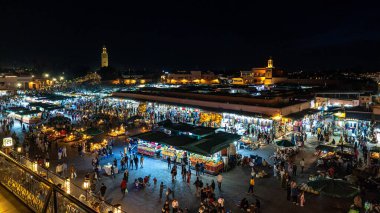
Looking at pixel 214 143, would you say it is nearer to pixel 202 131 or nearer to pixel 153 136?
pixel 202 131

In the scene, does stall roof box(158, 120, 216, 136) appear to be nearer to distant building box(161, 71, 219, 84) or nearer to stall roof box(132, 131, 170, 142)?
stall roof box(132, 131, 170, 142)

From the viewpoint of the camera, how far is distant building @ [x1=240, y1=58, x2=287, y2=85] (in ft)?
230

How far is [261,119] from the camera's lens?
85.1ft

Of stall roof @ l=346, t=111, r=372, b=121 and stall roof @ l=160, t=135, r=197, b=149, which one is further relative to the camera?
stall roof @ l=346, t=111, r=372, b=121

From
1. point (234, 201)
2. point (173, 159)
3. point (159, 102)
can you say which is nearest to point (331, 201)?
point (234, 201)

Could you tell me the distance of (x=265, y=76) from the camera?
7156cm

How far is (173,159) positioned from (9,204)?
45.3 feet

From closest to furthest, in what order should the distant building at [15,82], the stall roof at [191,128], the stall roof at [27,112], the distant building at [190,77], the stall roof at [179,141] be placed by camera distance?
the stall roof at [179,141] < the stall roof at [191,128] < the stall roof at [27,112] < the distant building at [15,82] < the distant building at [190,77]

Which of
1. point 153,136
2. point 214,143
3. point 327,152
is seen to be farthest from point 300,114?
point 153,136

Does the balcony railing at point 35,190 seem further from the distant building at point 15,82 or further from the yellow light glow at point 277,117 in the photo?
the distant building at point 15,82

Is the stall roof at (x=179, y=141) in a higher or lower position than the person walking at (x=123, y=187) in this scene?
higher

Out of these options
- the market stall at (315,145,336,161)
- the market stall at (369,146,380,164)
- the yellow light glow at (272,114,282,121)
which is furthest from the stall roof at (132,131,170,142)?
the market stall at (369,146,380,164)

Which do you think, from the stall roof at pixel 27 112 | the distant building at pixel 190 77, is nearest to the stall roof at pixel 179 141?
the stall roof at pixel 27 112

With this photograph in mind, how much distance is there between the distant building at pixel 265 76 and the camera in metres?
70.1
